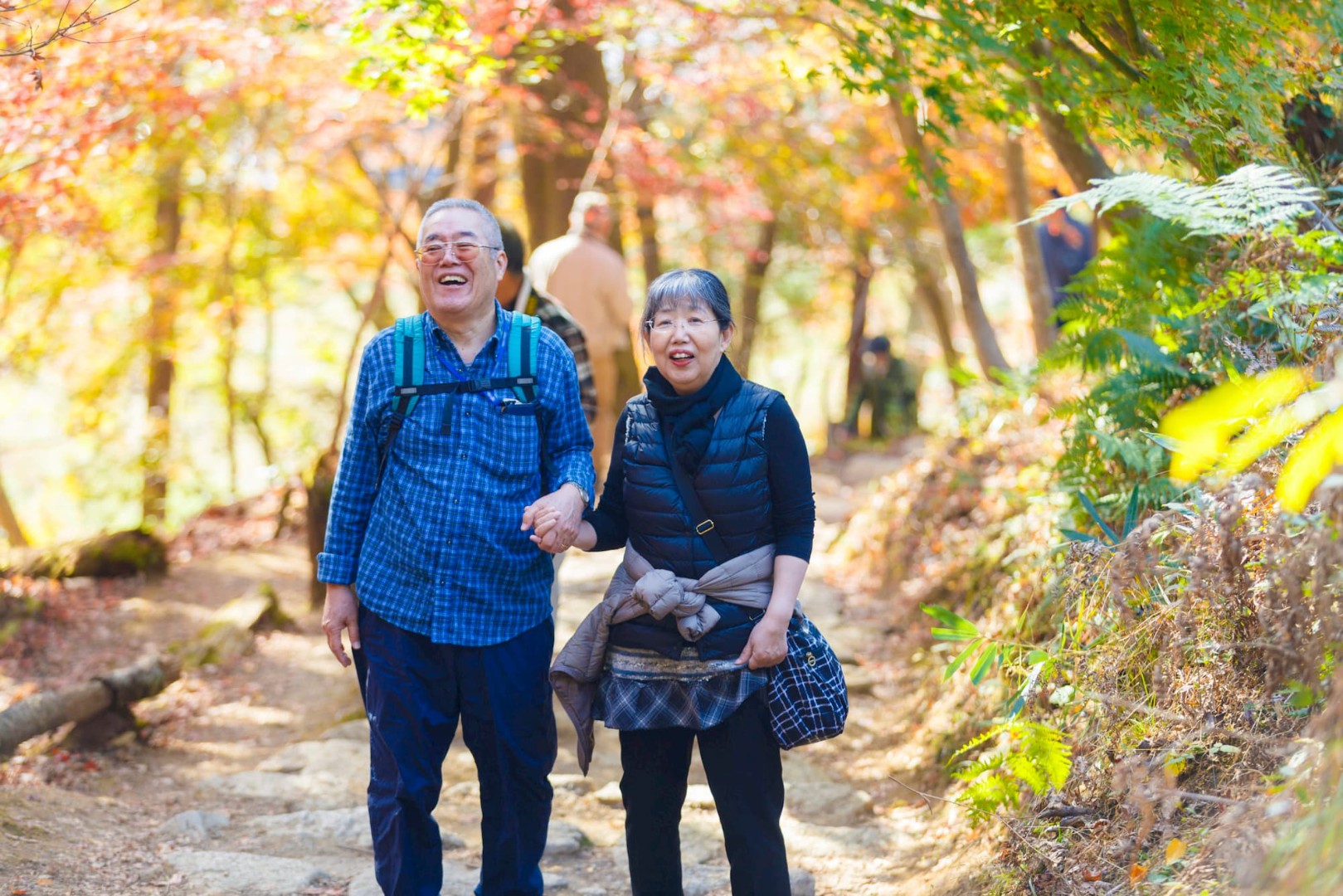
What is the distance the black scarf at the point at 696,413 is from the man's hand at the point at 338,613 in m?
1.07

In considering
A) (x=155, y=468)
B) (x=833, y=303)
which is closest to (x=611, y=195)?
(x=155, y=468)

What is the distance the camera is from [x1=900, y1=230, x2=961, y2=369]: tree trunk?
16.2m

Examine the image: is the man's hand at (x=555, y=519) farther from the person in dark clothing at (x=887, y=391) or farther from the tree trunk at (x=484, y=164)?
the person in dark clothing at (x=887, y=391)

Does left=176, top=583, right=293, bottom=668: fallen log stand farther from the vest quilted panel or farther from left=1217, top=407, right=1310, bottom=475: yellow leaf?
left=1217, top=407, right=1310, bottom=475: yellow leaf

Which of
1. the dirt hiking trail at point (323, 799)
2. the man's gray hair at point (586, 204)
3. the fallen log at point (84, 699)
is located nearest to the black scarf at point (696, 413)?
the dirt hiking trail at point (323, 799)

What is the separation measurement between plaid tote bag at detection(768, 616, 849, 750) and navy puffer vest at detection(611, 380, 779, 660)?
15 cm

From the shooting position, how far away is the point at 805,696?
3096mm

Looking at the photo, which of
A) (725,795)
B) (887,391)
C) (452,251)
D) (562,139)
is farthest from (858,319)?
(725,795)

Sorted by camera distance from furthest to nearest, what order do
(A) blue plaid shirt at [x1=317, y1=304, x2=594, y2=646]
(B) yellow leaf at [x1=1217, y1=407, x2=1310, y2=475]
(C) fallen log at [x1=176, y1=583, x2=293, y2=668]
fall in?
(C) fallen log at [x1=176, y1=583, x2=293, y2=668]
(A) blue plaid shirt at [x1=317, y1=304, x2=594, y2=646]
(B) yellow leaf at [x1=1217, y1=407, x2=1310, y2=475]

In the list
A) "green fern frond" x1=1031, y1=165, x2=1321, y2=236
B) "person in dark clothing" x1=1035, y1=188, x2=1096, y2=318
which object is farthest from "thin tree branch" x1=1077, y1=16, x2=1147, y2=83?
"person in dark clothing" x1=1035, y1=188, x2=1096, y2=318

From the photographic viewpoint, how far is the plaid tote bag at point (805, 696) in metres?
3.07

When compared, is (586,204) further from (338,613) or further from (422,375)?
(338,613)

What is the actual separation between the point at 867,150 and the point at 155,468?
9.29m

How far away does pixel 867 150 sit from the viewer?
46.9 feet
